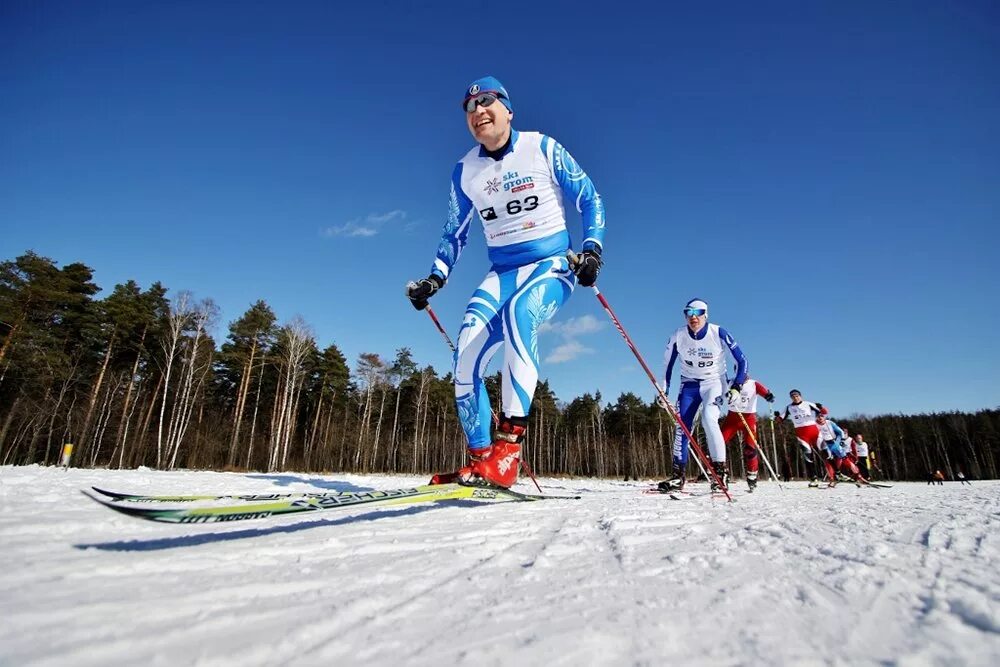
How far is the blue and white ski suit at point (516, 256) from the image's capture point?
3.42 metres

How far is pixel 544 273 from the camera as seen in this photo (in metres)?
3.57

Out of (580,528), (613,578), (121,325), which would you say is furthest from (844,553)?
(121,325)

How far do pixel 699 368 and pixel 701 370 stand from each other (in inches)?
1.5

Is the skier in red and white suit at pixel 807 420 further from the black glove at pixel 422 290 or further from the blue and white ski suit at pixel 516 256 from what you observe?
the black glove at pixel 422 290

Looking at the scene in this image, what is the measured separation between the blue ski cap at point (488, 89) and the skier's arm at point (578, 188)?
468 mm

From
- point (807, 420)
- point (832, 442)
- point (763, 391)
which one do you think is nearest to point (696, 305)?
point (763, 391)

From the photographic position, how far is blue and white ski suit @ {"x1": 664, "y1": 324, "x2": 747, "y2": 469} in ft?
20.2

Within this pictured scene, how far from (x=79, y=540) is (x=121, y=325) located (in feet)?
108

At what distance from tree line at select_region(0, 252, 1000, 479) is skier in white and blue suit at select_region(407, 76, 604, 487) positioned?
18857mm

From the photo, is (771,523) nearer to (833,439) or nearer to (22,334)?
(833,439)

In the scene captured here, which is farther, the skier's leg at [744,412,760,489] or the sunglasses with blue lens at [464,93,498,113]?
the skier's leg at [744,412,760,489]

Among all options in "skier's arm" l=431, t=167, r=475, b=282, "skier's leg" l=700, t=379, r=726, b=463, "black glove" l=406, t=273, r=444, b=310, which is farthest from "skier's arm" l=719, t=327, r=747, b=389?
"black glove" l=406, t=273, r=444, b=310

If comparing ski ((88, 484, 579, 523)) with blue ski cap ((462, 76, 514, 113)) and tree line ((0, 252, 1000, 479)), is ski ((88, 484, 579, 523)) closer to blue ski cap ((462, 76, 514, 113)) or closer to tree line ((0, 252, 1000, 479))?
blue ski cap ((462, 76, 514, 113))


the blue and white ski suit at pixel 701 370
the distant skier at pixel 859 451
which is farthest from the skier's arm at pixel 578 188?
the distant skier at pixel 859 451
